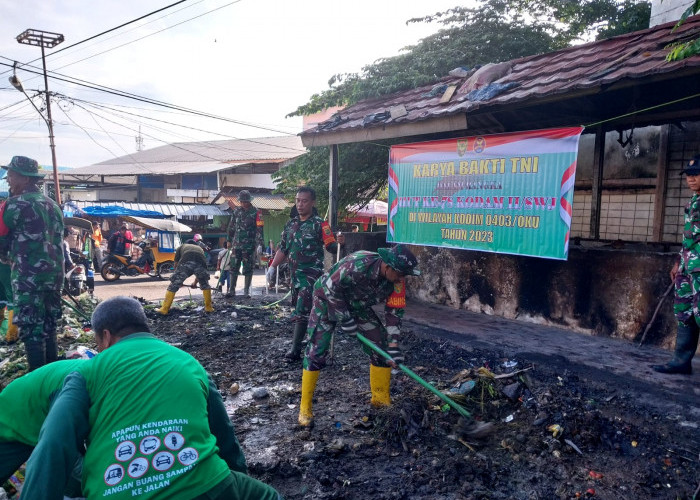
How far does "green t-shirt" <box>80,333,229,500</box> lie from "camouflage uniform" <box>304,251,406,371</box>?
211cm

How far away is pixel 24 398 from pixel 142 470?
57cm

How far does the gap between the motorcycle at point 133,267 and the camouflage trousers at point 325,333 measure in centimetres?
1119

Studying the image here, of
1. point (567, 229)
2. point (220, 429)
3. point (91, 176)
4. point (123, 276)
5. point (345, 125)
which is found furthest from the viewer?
point (91, 176)

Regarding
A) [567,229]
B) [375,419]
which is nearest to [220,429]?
[375,419]

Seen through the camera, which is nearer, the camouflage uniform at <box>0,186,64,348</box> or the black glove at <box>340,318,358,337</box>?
the black glove at <box>340,318,358,337</box>

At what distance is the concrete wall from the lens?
17.0 feet

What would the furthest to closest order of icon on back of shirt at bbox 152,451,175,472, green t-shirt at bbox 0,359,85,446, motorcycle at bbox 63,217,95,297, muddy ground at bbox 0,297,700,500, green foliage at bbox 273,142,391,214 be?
motorcycle at bbox 63,217,95,297
green foliage at bbox 273,142,391,214
muddy ground at bbox 0,297,700,500
green t-shirt at bbox 0,359,85,446
icon on back of shirt at bbox 152,451,175,472

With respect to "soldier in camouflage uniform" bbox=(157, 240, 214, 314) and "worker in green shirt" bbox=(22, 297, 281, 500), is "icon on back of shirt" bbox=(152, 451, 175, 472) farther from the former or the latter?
"soldier in camouflage uniform" bbox=(157, 240, 214, 314)

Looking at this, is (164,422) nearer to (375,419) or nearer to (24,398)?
(24,398)

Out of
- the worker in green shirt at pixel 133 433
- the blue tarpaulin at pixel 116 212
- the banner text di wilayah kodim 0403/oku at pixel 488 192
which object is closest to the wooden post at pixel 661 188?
the banner text di wilayah kodim 0403/oku at pixel 488 192

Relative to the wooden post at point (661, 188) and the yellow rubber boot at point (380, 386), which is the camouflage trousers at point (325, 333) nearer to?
the yellow rubber boot at point (380, 386)

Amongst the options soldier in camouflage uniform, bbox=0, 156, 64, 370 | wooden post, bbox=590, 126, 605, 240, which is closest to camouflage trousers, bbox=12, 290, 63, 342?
soldier in camouflage uniform, bbox=0, 156, 64, 370

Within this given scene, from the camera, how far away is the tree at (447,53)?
28.6ft

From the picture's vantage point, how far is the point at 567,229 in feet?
17.2
